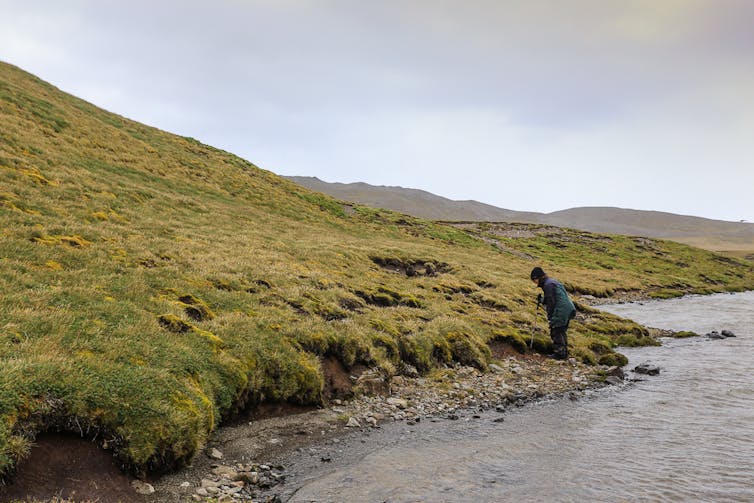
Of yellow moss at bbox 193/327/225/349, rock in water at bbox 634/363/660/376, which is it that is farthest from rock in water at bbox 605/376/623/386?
yellow moss at bbox 193/327/225/349

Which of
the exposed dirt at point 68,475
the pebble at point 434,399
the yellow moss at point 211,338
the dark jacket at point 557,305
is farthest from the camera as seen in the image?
the dark jacket at point 557,305

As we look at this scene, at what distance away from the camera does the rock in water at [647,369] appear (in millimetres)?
18656

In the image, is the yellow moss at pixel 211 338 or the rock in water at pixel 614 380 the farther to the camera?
the rock in water at pixel 614 380

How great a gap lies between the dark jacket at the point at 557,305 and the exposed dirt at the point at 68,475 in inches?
725

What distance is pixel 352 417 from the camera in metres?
12.3

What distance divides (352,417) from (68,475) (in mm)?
6875

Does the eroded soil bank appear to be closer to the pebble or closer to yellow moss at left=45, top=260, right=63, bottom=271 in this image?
the pebble

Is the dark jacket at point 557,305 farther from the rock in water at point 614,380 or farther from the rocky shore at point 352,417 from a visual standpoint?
the rock in water at point 614,380

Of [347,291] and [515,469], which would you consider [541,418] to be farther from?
[347,291]

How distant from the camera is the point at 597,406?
14.4 m

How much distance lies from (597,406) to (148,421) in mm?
13236

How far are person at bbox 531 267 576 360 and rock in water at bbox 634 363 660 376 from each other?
116 inches

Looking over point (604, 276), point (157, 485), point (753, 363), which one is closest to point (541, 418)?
point (157, 485)

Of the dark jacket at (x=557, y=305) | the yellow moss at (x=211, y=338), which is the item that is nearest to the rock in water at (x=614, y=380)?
the dark jacket at (x=557, y=305)
